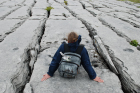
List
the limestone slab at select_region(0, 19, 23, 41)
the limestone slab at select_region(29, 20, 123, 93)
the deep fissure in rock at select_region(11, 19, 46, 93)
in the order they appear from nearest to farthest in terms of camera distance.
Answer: the limestone slab at select_region(29, 20, 123, 93) → the deep fissure in rock at select_region(11, 19, 46, 93) → the limestone slab at select_region(0, 19, 23, 41)

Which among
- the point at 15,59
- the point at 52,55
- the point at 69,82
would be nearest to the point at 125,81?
the point at 69,82

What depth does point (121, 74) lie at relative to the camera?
1783 mm

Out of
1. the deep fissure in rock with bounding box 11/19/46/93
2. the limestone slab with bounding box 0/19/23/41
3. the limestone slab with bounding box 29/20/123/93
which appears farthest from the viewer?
the limestone slab with bounding box 0/19/23/41

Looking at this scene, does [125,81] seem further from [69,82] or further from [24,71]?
[24,71]

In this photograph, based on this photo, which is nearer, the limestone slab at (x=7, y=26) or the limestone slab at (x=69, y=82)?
the limestone slab at (x=69, y=82)

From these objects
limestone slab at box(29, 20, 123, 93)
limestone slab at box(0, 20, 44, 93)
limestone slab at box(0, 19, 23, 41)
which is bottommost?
limestone slab at box(29, 20, 123, 93)

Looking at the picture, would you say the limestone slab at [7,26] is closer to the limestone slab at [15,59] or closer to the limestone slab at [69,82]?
the limestone slab at [15,59]

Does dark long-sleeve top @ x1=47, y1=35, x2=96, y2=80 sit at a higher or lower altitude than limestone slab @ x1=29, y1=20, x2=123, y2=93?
higher

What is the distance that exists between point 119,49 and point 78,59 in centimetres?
113

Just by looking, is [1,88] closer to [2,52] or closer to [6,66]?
[6,66]

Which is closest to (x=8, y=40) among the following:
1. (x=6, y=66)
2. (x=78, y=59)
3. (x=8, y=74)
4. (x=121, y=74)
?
(x=6, y=66)

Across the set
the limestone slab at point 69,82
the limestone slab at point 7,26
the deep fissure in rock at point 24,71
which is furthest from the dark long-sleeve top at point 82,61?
the limestone slab at point 7,26

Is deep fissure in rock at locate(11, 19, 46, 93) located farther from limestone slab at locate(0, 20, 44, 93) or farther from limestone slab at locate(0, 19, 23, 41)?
limestone slab at locate(0, 19, 23, 41)

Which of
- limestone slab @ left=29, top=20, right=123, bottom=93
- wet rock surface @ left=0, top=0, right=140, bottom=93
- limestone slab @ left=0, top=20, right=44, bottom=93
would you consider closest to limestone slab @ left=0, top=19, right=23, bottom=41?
wet rock surface @ left=0, top=0, right=140, bottom=93
